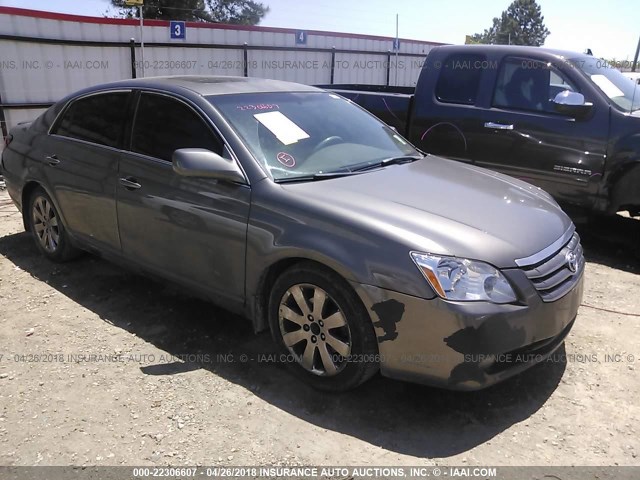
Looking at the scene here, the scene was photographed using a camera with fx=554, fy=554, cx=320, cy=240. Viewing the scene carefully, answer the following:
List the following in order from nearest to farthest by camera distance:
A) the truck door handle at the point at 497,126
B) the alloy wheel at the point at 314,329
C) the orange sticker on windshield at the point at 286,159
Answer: the alloy wheel at the point at 314,329 → the orange sticker on windshield at the point at 286,159 → the truck door handle at the point at 497,126

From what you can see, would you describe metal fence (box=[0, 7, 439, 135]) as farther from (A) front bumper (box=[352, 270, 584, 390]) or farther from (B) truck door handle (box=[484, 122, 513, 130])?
(A) front bumper (box=[352, 270, 584, 390])

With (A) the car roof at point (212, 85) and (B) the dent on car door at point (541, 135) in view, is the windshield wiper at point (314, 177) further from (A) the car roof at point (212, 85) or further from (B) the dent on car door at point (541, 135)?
(B) the dent on car door at point (541, 135)

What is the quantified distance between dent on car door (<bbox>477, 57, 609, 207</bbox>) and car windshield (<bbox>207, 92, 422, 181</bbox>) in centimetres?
193

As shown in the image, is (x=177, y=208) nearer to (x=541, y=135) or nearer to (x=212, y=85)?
(x=212, y=85)

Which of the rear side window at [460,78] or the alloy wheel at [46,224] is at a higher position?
the rear side window at [460,78]

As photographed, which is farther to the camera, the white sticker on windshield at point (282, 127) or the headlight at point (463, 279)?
the white sticker on windshield at point (282, 127)

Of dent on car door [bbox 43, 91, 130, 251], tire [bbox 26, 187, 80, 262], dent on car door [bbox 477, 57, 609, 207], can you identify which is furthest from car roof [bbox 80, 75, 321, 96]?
dent on car door [bbox 477, 57, 609, 207]

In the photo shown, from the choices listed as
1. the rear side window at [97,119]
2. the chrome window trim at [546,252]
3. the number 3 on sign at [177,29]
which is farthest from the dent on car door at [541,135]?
the number 3 on sign at [177,29]

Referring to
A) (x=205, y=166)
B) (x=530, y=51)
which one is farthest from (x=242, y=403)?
(x=530, y=51)

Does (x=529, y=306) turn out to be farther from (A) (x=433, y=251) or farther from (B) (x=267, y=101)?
(B) (x=267, y=101)

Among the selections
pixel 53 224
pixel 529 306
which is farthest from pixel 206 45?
pixel 529 306

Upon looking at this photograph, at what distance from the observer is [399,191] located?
3162mm

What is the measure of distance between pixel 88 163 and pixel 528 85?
4231 mm

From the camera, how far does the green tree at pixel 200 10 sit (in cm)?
3231
